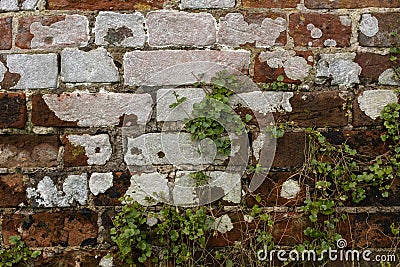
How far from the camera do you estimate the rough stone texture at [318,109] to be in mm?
1984

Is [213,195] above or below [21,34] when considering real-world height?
below

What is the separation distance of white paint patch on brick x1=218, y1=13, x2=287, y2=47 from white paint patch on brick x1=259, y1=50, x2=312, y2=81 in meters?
0.05

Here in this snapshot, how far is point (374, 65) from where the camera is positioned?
1984 millimetres

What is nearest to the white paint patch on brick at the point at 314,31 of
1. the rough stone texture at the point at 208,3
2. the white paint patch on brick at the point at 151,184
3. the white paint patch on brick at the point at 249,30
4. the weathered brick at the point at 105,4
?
the white paint patch on brick at the point at 249,30

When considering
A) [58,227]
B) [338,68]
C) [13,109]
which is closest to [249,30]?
[338,68]

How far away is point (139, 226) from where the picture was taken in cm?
200

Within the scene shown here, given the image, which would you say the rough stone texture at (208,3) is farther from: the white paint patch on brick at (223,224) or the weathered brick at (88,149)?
the white paint patch on brick at (223,224)

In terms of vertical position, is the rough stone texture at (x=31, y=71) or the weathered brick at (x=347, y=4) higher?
the weathered brick at (x=347, y=4)

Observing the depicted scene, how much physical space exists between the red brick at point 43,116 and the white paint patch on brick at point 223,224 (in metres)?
0.72

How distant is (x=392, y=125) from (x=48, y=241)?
1.52 metres

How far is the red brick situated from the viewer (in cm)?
199

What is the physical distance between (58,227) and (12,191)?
0.80 ft

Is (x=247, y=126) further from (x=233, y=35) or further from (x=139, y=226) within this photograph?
(x=139, y=226)

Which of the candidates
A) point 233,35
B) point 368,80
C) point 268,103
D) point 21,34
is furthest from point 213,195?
point 21,34
